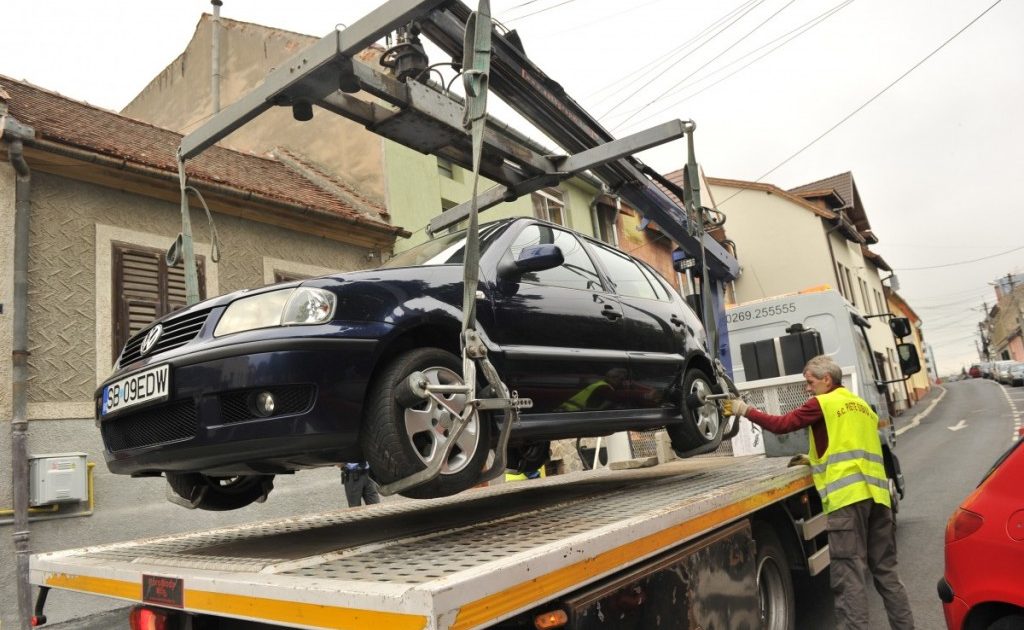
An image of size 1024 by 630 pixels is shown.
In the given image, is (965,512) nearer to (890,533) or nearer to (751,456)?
(890,533)

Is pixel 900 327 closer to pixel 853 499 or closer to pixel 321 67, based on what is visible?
pixel 853 499

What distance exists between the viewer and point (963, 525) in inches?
117

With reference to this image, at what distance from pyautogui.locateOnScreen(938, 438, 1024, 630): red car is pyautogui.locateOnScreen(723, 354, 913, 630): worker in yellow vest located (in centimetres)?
93

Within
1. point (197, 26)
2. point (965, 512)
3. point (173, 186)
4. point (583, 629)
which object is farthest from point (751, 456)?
point (197, 26)

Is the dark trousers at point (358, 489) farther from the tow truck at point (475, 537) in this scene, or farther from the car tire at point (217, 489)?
the car tire at point (217, 489)

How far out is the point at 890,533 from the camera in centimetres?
410

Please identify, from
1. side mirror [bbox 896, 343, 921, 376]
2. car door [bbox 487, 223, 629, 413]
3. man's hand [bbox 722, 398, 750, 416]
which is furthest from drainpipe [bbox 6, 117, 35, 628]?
side mirror [bbox 896, 343, 921, 376]

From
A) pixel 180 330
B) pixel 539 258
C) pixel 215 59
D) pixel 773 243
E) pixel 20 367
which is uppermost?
pixel 215 59

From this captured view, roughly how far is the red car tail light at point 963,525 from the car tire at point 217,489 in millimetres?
2984

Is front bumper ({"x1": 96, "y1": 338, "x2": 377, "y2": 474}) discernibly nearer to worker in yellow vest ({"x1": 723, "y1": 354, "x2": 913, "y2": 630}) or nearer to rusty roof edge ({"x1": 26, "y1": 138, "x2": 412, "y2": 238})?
worker in yellow vest ({"x1": 723, "y1": 354, "x2": 913, "y2": 630})

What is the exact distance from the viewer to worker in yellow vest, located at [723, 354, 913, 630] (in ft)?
12.9

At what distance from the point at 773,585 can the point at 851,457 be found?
0.87m

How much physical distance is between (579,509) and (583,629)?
3.53 ft

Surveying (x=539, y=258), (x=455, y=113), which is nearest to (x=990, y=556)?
(x=539, y=258)
